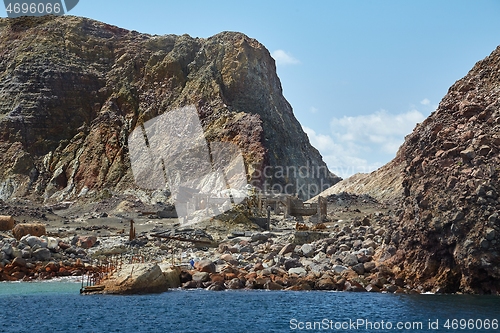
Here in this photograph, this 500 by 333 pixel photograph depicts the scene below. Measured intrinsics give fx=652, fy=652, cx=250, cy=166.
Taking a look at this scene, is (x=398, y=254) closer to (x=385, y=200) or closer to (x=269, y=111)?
(x=385, y=200)

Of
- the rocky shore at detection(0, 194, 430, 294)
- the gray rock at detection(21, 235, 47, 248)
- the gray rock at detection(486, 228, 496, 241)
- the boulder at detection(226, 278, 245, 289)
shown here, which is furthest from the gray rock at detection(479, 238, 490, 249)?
the gray rock at detection(21, 235, 47, 248)

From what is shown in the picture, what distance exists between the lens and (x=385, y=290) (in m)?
29.9

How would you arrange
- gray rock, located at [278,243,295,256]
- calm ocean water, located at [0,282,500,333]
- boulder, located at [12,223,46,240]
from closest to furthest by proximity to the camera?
1. calm ocean water, located at [0,282,500,333]
2. gray rock, located at [278,243,295,256]
3. boulder, located at [12,223,46,240]

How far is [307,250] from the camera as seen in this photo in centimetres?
3788

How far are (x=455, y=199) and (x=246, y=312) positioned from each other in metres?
10.9

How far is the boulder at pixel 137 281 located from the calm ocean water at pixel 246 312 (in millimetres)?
689

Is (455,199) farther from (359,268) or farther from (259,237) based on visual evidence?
(259,237)

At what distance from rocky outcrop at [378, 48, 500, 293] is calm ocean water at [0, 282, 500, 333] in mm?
1636

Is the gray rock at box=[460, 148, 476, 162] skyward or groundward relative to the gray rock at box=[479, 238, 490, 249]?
skyward

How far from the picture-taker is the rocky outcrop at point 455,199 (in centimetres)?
2764

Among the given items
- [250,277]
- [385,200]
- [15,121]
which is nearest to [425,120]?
[250,277]

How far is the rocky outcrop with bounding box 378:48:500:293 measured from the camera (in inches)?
1088

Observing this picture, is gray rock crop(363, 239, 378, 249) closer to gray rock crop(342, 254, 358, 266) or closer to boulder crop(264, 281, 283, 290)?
gray rock crop(342, 254, 358, 266)

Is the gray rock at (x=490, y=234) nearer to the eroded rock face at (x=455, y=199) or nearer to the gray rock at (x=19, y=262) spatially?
the eroded rock face at (x=455, y=199)
